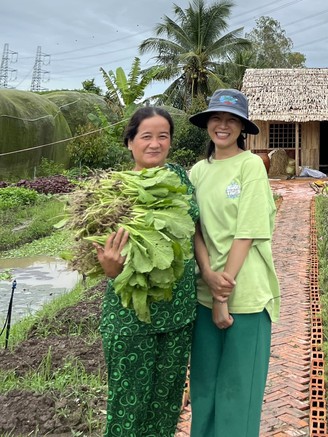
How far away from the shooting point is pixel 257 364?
6.61 ft

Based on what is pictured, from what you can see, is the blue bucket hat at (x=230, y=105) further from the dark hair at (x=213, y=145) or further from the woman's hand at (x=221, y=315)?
the woman's hand at (x=221, y=315)

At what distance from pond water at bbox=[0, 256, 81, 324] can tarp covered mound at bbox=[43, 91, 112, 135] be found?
13927 mm

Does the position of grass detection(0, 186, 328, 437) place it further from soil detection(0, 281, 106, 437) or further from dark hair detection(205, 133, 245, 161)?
dark hair detection(205, 133, 245, 161)

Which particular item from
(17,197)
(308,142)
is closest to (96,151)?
(17,197)

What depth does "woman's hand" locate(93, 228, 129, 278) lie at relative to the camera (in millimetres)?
1773

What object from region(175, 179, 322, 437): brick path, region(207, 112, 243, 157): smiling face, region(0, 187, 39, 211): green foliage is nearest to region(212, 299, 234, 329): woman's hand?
region(207, 112, 243, 157): smiling face

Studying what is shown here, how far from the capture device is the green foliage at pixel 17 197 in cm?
1202

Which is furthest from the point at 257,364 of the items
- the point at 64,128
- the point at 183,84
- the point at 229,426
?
the point at 183,84

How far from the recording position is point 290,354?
3.86m

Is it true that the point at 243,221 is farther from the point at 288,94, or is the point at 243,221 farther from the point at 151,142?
the point at 288,94

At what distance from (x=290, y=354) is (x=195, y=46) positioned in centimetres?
2162

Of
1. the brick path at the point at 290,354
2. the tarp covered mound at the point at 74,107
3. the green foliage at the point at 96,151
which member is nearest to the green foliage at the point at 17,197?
the green foliage at the point at 96,151

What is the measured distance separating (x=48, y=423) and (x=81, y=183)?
1523mm

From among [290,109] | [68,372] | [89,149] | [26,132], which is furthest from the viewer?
[26,132]
